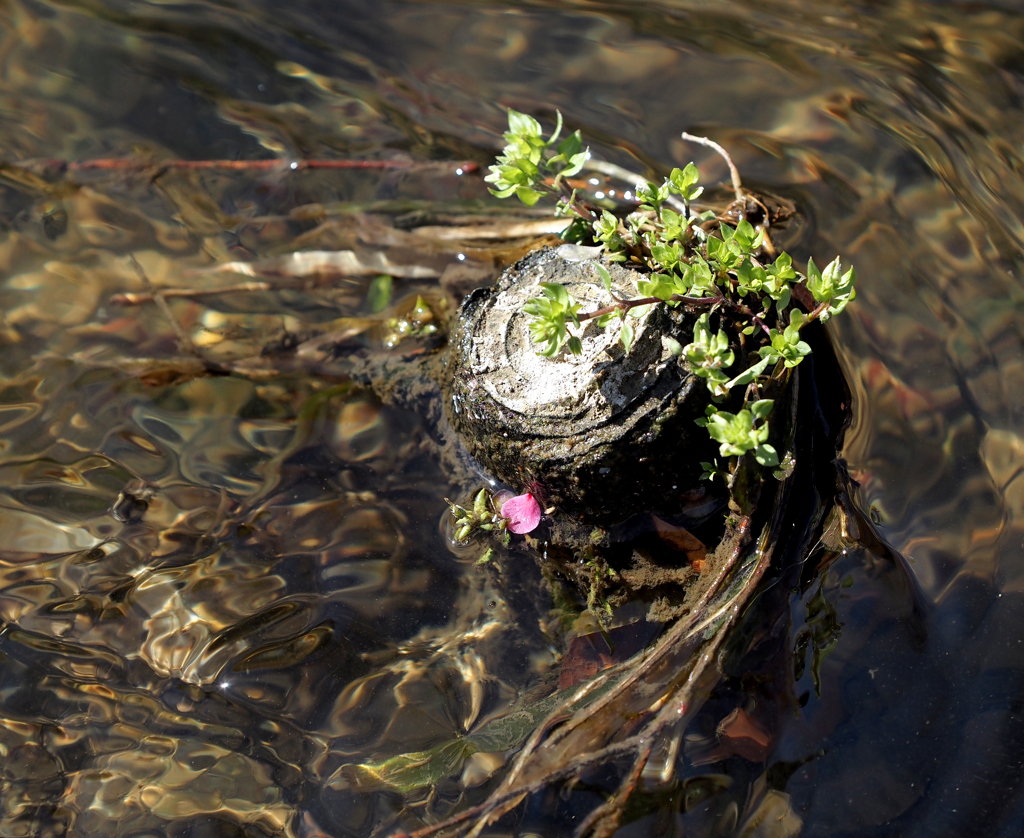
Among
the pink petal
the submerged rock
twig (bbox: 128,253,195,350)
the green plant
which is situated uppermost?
the green plant

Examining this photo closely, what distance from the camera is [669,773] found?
7.61 feet

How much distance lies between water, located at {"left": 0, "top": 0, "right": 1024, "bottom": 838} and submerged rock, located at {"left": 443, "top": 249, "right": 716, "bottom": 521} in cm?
61

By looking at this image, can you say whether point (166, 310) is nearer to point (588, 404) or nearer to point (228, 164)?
point (228, 164)

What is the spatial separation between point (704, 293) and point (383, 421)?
1556 millimetres

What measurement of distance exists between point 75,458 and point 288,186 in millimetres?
1662

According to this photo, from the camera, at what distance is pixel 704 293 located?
232 cm

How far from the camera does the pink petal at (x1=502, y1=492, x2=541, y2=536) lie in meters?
2.49

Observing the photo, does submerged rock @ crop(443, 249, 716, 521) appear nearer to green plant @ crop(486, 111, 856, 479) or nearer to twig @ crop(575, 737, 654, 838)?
green plant @ crop(486, 111, 856, 479)

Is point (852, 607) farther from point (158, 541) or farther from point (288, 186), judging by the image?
point (288, 186)

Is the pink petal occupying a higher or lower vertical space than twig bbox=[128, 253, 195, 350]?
higher

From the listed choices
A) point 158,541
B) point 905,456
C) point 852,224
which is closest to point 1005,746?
point 905,456

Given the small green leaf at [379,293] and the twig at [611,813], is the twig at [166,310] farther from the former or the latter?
the twig at [611,813]

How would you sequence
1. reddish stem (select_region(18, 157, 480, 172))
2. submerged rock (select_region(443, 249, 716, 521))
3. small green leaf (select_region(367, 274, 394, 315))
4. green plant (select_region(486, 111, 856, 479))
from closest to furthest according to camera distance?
green plant (select_region(486, 111, 856, 479)) < submerged rock (select_region(443, 249, 716, 521)) < small green leaf (select_region(367, 274, 394, 315)) < reddish stem (select_region(18, 157, 480, 172))

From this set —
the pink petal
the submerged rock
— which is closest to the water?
the pink petal
